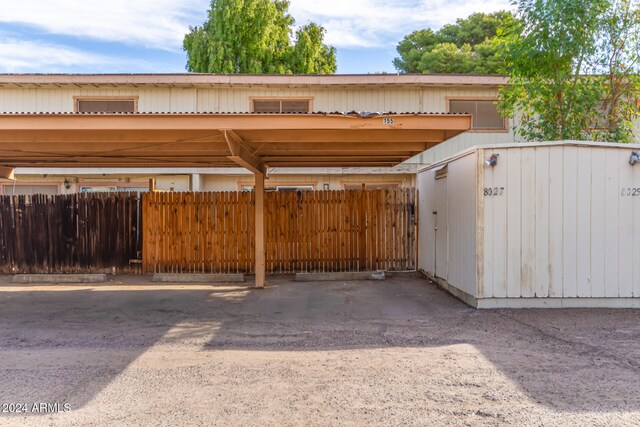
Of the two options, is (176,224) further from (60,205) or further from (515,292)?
(515,292)

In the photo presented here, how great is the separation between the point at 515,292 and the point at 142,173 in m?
10.9

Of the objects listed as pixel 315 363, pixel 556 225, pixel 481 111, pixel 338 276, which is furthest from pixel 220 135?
pixel 481 111

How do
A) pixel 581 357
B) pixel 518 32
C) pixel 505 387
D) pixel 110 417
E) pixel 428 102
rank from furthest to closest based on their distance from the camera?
1. pixel 428 102
2. pixel 518 32
3. pixel 581 357
4. pixel 505 387
5. pixel 110 417

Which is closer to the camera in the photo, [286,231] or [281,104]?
[286,231]

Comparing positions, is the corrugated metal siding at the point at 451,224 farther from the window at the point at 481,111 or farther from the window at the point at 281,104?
the window at the point at 281,104

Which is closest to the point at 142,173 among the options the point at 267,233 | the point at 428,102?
the point at 267,233

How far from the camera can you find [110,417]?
3.67 m

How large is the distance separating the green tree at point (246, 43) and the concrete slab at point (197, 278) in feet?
50.5

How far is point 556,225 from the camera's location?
7289mm

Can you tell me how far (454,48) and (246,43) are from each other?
11818 mm

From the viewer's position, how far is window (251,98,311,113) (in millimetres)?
13688

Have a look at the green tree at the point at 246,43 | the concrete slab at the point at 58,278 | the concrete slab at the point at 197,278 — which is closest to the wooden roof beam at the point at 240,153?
the concrete slab at the point at 197,278

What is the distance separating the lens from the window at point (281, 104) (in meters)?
13.7

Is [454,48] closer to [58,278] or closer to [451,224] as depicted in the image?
[451,224]
